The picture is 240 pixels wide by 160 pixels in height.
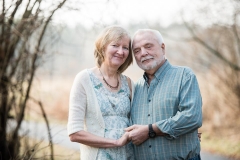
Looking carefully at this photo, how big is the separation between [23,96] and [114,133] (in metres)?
2.17

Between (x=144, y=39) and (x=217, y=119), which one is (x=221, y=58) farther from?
(x=144, y=39)

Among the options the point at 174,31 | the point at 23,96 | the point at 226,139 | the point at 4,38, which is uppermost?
the point at 174,31

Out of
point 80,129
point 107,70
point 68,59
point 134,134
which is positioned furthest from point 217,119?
point 80,129

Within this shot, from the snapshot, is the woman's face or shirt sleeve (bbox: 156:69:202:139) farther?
the woman's face

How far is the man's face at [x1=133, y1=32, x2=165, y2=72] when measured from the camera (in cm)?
330

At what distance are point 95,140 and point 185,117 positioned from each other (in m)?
0.78

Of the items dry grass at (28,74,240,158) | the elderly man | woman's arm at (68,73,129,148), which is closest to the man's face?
the elderly man

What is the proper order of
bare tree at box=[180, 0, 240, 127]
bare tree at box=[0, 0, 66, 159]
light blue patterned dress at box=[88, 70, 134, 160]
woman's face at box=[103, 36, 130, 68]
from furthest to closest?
bare tree at box=[180, 0, 240, 127], bare tree at box=[0, 0, 66, 159], woman's face at box=[103, 36, 130, 68], light blue patterned dress at box=[88, 70, 134, 160]

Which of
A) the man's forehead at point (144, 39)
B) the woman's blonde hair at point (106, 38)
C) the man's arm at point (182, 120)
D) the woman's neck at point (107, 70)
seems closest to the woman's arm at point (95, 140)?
the man's arm at point (182, 120)

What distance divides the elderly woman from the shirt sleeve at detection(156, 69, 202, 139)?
1.22 ft

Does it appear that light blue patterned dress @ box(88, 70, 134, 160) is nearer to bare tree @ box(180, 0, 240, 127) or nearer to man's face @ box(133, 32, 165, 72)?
man's face @ box(133, 32, 165, 72)

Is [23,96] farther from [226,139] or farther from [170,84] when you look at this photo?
[226,139]

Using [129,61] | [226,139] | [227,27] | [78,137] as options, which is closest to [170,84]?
[129,61]

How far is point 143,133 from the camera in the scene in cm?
300
